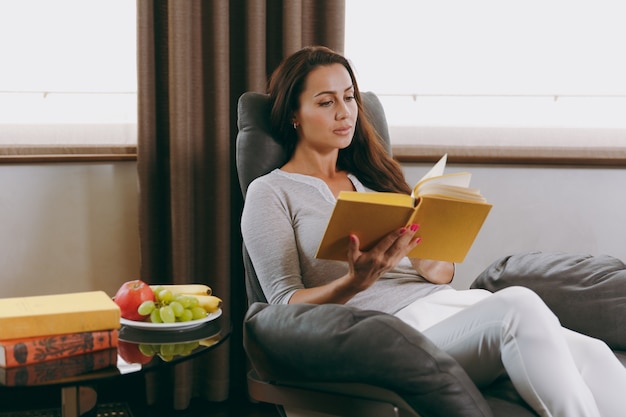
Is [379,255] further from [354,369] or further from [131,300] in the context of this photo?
[131,300]

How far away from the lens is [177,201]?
2574 mm

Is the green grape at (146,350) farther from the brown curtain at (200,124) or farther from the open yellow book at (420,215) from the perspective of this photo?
the brown curtain at (200,124)

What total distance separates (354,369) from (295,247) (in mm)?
595

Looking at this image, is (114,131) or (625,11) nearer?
(114,131)

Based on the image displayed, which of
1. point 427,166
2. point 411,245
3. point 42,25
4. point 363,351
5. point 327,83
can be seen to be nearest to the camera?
point 363,351

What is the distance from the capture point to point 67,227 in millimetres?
2605

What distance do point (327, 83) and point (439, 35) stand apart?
997 millimetres

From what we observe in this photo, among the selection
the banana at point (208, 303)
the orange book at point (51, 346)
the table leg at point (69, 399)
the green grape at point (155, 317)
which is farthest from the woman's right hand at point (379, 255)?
the table leg at point (69, 399)

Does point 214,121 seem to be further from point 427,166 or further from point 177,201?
point 427,166

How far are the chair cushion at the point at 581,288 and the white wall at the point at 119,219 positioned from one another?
29.7 inches

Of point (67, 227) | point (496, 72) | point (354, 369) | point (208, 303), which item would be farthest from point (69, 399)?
point (496, 72)

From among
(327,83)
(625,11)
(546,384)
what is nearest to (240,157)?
(327,83)

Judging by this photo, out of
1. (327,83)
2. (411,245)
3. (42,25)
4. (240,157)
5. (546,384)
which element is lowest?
(546,384)

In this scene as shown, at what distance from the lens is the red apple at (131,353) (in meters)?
1.44
